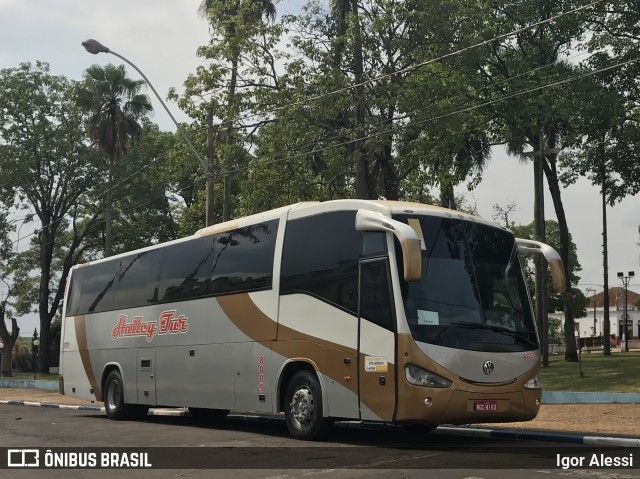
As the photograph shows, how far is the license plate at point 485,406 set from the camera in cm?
1221

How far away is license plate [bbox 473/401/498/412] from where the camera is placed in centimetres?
1221

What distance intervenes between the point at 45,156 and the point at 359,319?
149 ft

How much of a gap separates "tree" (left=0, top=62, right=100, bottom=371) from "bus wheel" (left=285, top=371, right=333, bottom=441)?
4309 cm

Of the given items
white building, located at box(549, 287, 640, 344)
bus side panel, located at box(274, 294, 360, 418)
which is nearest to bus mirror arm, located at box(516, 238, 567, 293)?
bus side panel, located at box(274, 294, 360, 418)

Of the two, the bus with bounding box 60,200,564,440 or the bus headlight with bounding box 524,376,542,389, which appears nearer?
the bus with bounding box 60,200,564,440

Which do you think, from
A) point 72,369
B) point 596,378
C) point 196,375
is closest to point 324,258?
point 196,375

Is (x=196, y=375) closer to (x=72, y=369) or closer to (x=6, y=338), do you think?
(x=72, y=369)

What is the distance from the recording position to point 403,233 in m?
11.5

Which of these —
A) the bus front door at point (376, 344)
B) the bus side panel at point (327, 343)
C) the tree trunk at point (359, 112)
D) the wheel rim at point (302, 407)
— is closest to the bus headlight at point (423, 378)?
the bus front door at point (376, 344)

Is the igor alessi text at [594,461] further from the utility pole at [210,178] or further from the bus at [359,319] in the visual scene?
the utility pole at [210,178]

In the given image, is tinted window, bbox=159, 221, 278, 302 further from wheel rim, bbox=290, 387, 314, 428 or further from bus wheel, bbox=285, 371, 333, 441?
wheel rim, bbox=290, 387, 314, 428

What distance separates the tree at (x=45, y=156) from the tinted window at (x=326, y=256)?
1670 inches

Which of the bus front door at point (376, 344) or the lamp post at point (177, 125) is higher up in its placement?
the lamp post at point (177, 125)

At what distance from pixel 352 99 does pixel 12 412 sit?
14.1m
